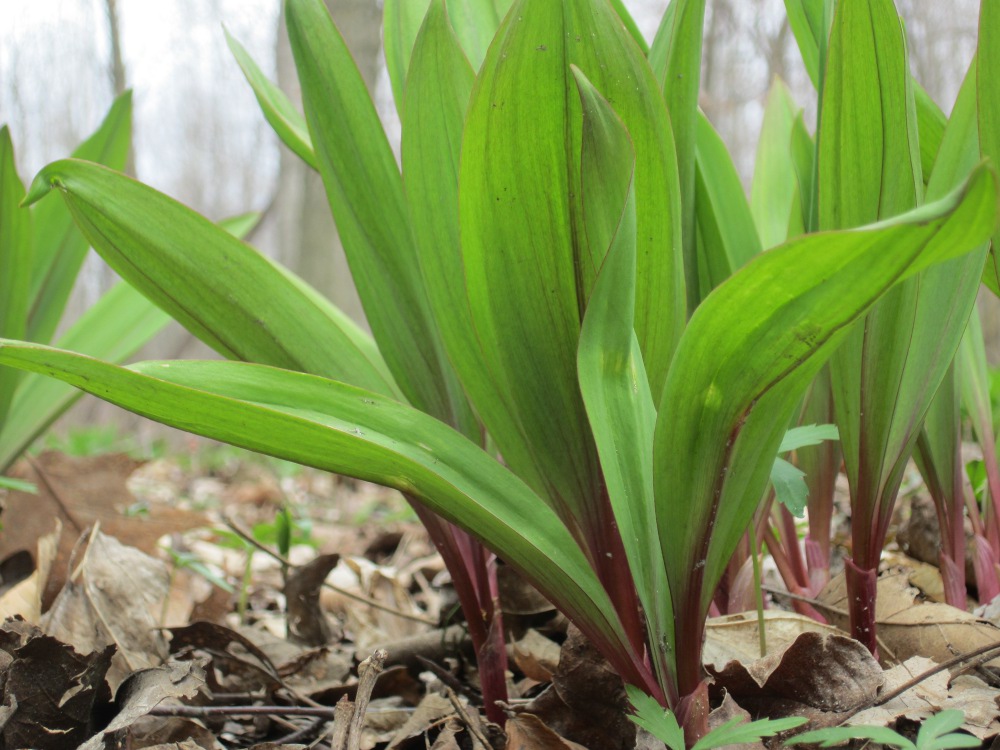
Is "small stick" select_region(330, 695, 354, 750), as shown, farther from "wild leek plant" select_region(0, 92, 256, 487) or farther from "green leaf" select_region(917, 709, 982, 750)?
"wild leek plant" select_region(0, 92, 256, 487)

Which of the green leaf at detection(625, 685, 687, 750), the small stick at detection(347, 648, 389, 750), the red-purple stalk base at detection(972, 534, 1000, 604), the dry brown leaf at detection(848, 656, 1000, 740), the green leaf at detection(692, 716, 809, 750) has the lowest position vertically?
the red-purple stalk base at detection(972, 534, 1000, 604)

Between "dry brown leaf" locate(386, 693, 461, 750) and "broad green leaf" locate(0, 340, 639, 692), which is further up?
"broad green leaf" locate(0, 340, 639, 692)

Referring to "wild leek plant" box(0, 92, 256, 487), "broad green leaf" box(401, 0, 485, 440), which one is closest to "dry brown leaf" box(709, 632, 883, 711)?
"broad green leaf" box(401, 0, 485, 440)

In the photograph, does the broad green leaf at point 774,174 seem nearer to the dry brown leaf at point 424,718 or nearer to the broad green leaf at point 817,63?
the broad green leaf at point 817,63

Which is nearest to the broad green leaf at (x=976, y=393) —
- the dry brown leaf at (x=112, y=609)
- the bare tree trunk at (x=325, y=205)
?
the dry brown leaf at (x=112, y=609)

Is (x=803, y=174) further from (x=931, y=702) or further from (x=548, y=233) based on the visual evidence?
(x=931, y=702)

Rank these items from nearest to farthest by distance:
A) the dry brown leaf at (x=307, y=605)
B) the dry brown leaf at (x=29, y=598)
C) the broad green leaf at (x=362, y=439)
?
the broad green leaf at (x=362, y=439)
the dry brown leaf at (x=29, y=598)
the dry brown leaf at (x=307, y=605)
